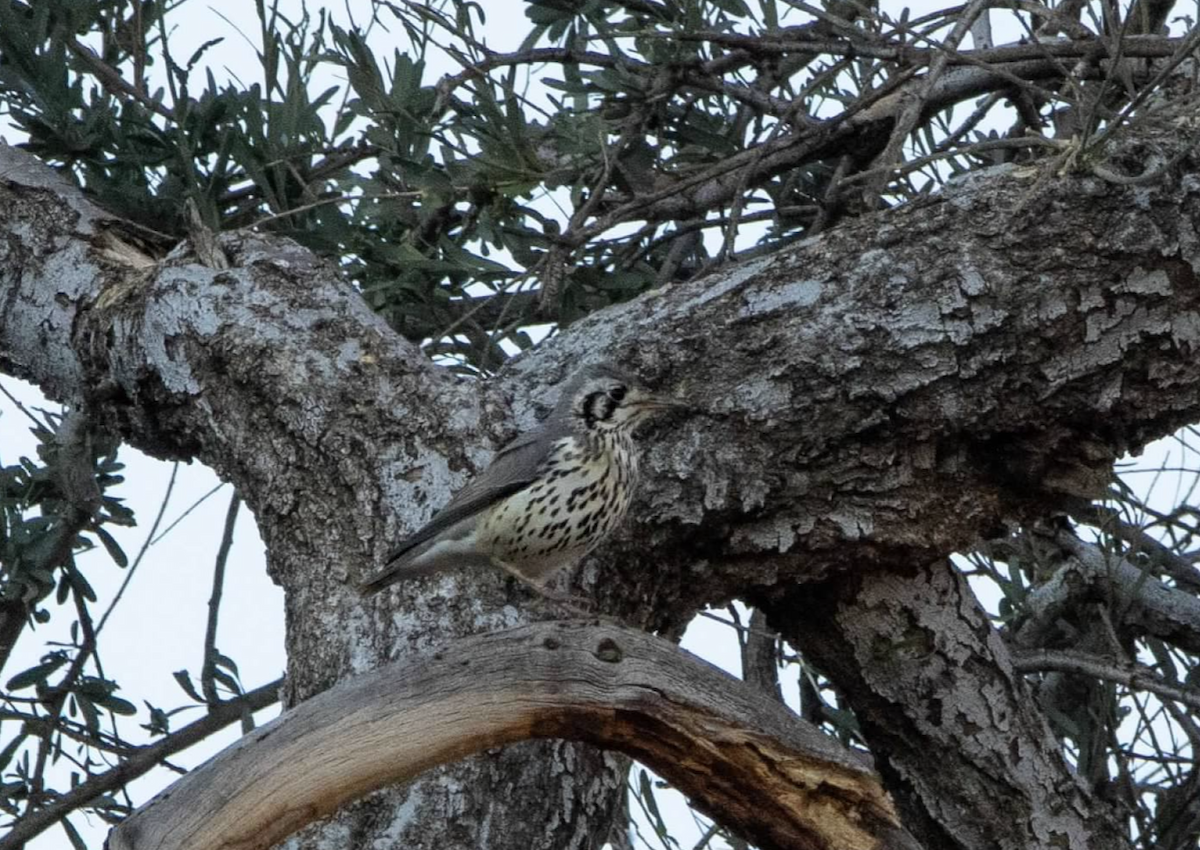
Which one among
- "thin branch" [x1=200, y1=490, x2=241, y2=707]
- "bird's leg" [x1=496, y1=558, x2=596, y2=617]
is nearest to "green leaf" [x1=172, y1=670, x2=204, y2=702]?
"thin branch" [x1=200, y1=490, x2=241, y2=707]

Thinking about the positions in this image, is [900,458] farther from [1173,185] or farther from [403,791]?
[403,791]

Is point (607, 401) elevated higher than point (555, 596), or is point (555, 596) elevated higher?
point (607, 401)

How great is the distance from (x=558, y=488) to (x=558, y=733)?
3.98 ft

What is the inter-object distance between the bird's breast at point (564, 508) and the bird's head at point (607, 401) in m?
0.07

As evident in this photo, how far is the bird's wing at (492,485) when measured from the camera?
4047mm

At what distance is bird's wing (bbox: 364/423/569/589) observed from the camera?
4.05 m

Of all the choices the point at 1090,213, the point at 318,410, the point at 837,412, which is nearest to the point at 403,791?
the point at 318,410

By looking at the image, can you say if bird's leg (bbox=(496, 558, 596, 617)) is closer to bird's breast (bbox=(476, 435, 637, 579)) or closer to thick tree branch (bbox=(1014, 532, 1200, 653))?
bird's breast (bbox=(476, 435, 637, 579))

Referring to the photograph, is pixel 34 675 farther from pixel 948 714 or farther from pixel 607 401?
pixel 948 714

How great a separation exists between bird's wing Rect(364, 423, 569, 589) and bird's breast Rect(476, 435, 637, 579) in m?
0.03

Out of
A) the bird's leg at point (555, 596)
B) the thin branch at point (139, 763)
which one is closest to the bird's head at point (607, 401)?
the bird's leg at point (555, 596)

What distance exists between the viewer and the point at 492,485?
4.26 metres

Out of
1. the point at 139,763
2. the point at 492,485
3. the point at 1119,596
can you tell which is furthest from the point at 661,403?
the point at 139,763

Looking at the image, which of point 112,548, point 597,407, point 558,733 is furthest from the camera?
point 112,548
